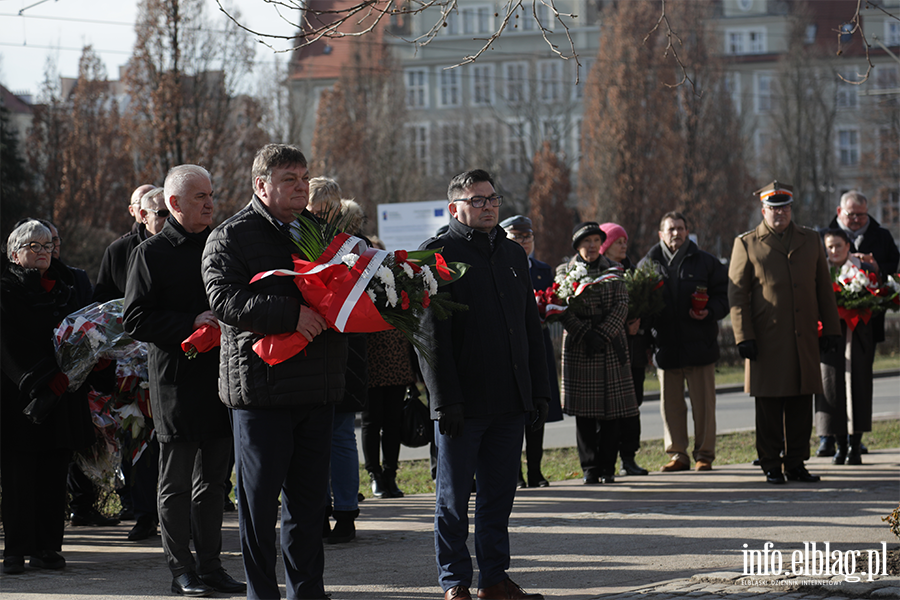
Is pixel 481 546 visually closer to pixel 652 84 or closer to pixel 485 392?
pixel 485 392

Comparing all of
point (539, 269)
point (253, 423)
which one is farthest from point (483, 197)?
point (539, 269)

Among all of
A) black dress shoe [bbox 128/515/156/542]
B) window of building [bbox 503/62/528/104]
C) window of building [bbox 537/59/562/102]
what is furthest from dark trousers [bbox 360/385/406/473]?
window of building [bbox 537/59/562/102]

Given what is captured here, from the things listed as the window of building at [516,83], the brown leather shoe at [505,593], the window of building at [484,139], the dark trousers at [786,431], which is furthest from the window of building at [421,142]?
the brown leather shoe at [505,593]

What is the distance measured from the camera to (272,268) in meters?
4.79

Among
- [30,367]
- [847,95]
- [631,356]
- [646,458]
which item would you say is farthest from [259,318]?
[847,95]

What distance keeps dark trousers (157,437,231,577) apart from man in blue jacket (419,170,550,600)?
1.23 m

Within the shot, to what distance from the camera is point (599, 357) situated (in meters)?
9.04

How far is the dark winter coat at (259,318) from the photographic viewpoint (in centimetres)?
453

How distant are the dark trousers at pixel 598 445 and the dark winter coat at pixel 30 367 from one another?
436 cm

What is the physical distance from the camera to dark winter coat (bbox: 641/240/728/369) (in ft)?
32.0

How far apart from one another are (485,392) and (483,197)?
101 cm

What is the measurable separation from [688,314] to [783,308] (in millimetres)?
1132

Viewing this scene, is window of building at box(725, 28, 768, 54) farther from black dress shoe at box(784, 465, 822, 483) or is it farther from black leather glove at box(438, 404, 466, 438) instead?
black leather glove at box(438, 404, 466, 438)

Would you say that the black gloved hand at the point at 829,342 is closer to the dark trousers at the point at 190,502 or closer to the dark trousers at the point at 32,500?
the dark trousers at the point at 190,502
